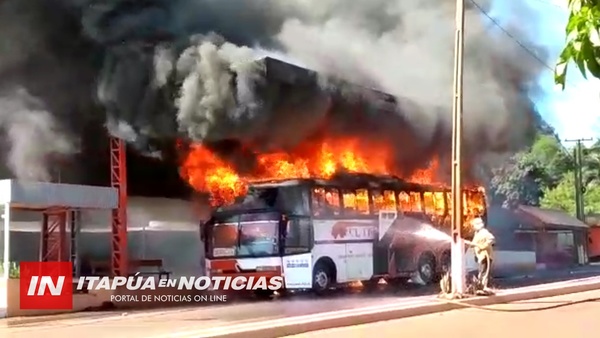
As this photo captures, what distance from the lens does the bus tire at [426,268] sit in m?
20.4

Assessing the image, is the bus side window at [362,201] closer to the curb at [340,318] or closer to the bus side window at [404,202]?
the bus side window at [404,202]

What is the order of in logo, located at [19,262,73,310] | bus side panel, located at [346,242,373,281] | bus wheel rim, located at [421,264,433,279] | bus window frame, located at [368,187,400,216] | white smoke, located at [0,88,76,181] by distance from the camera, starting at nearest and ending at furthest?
in logo, located at [19,262,73,310] < bus side panel, located at [346,242,373,281] < bus window frame, located at [368,187,400,216] < white smoke, located at [0,88,76,181] < bus wheel rim, located at [421,264,433,279]

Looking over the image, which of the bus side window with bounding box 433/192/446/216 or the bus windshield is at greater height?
the bus side window with bounding box 433/192/446/216

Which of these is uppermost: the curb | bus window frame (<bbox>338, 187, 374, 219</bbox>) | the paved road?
bus window frame (<bbox>338, 187, 374, 219</bbox>)

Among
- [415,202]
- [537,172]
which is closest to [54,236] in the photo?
[415,202]

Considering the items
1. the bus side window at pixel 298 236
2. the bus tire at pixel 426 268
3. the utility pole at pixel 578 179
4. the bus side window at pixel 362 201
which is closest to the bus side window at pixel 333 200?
the bus side window at pixel 362 201

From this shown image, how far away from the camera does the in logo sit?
1486 centimetres

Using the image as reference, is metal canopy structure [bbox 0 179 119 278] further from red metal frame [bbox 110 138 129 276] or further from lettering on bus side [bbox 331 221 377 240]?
lettering on bus side [bbox 331 221 377 240]

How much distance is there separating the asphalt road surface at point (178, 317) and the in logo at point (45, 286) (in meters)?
0.74

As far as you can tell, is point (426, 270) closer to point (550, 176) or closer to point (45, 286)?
point (45, 286)

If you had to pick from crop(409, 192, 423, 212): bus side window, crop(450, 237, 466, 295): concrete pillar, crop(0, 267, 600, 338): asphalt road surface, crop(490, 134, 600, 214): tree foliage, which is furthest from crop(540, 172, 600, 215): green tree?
crop(450, 237, 466, 295): concrete pillar

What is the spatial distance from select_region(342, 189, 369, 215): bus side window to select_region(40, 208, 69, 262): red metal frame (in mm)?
5874

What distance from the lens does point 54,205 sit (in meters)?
16.2

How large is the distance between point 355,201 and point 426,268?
338 cm
